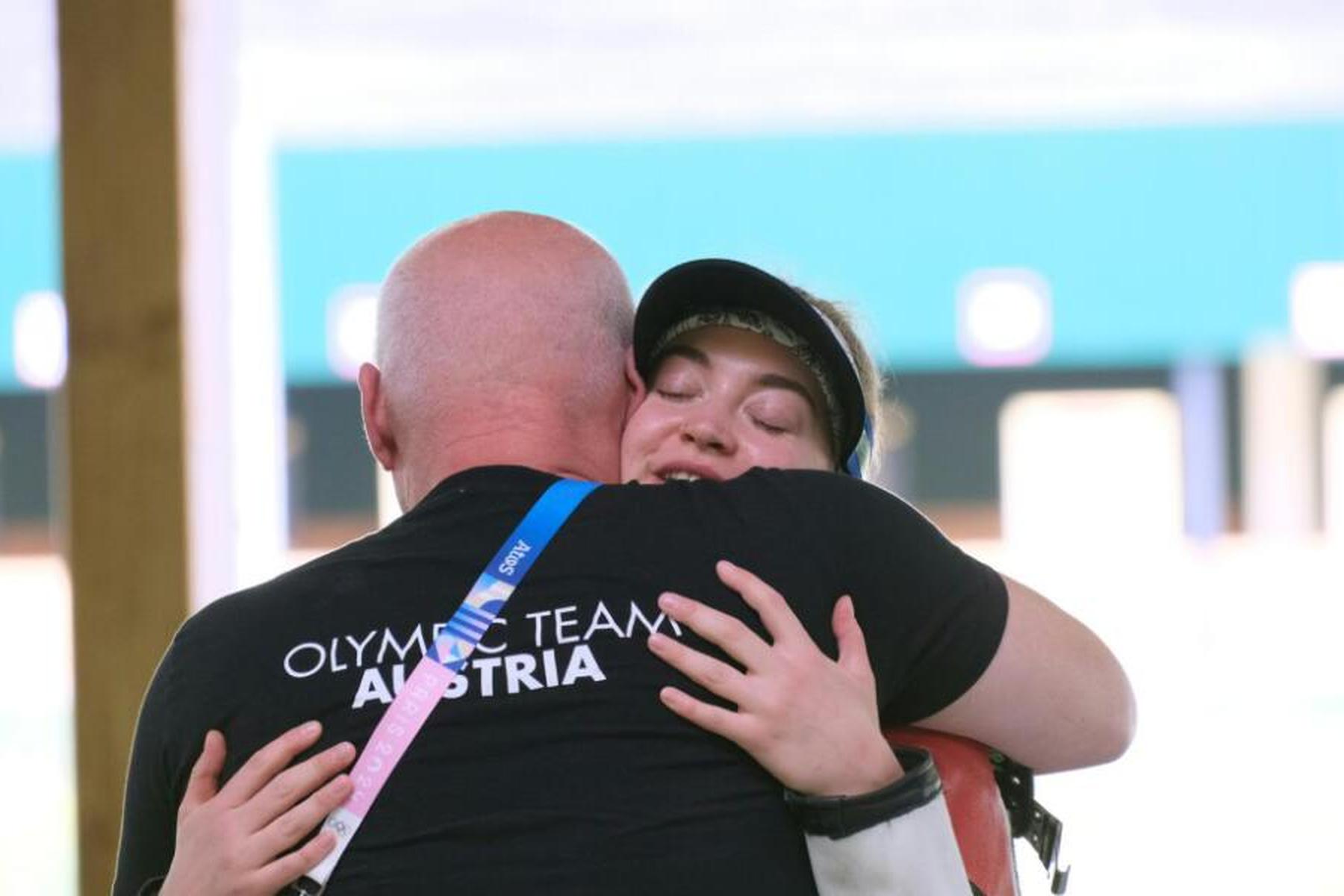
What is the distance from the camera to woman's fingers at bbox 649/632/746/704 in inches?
38.1

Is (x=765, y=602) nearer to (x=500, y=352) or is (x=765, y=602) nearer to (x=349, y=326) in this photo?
(x=500, y=352)

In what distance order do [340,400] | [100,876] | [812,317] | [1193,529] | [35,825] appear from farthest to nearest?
1. [1193,529]
2. [340,400]
3. [35,825]
4. [100,876]
5. [812,317]

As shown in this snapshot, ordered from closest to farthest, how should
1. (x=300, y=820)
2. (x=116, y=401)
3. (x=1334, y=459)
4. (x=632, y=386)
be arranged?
1. (x=300, y=820)
2. (x=632, y=386)
3. (x=116, y=401)
4. (x=1334, y=459)

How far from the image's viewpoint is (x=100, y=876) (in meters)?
1.65

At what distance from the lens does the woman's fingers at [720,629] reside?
972 millimetres

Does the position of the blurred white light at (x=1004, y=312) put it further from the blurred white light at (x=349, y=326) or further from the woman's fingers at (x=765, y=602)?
the woman's fingers at (x=765, y=602)

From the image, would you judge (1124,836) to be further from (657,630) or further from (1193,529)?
(657,630)

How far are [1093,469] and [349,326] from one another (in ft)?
12.2

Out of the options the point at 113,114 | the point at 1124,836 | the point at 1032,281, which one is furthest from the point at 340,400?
the point at 113,114

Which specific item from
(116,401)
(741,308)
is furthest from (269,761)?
(116,401)

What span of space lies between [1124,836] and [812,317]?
4293mm

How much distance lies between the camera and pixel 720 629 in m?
0.97

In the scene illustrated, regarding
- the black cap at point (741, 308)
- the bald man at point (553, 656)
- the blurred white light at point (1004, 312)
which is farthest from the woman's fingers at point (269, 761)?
the blurred white light at point (1004, 312)

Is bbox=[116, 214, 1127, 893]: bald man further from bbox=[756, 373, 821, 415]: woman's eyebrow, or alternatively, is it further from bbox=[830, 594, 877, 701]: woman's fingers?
bbox=[756, 373, 821, 415]: woman's eyebrow
